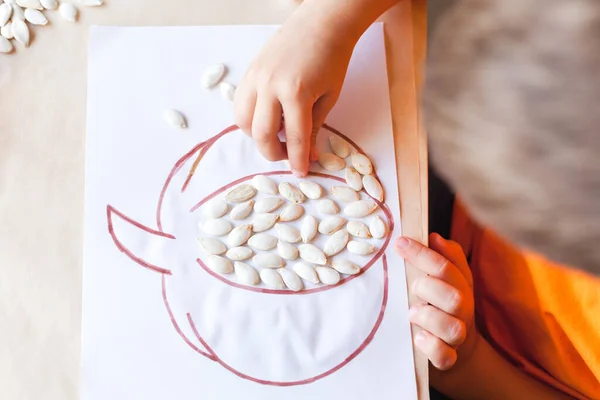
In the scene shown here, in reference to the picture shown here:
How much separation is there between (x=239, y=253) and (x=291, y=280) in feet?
0.18

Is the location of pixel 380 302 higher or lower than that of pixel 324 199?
lower

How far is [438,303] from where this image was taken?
52cm

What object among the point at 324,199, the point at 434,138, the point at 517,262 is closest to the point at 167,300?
the point at 324,199

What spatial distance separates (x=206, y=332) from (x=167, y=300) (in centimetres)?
4

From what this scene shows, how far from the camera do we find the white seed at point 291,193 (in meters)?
0.54

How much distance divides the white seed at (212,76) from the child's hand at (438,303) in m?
0.24

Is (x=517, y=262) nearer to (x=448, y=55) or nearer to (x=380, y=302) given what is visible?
(x=380, y=302)

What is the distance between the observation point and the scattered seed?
0.54 metres

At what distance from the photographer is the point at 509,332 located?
70 centimetres

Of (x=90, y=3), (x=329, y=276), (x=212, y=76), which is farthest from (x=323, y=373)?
(x=90, y=3)

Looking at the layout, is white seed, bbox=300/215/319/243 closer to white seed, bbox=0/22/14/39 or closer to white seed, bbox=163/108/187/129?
white seed, bbox=163/108/187/129

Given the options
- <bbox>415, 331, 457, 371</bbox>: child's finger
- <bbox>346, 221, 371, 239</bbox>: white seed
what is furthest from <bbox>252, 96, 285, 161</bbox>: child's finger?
<bbox>415, 331, 457, 371</bbox>: child's finger

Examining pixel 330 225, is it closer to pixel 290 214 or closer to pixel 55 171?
pixel 290 214

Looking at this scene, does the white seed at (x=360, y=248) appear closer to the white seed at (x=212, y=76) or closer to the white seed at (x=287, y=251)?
the white seed at (x=287, y=251)
